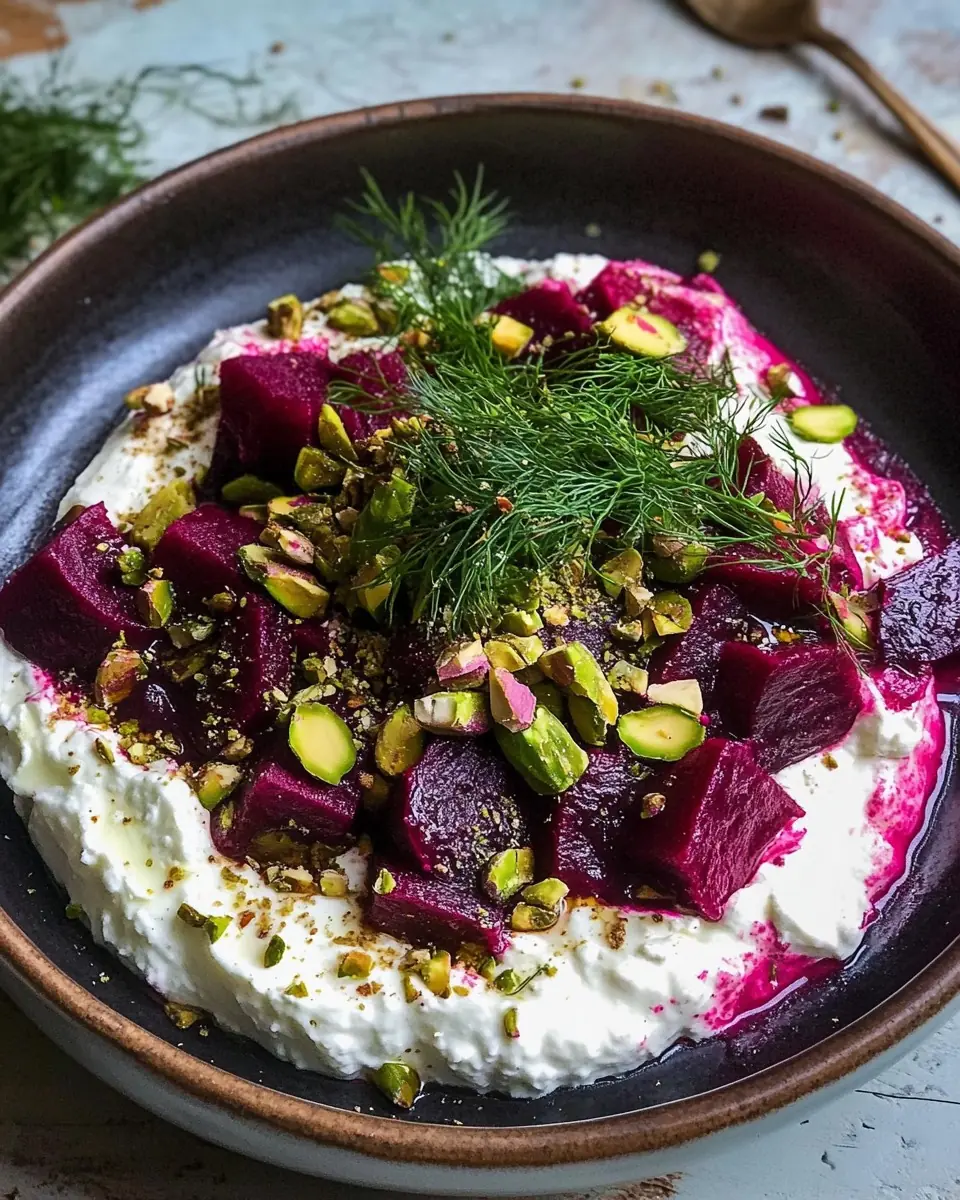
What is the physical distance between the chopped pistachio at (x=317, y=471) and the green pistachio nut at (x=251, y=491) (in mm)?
90

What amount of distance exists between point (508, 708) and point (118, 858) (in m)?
0.66

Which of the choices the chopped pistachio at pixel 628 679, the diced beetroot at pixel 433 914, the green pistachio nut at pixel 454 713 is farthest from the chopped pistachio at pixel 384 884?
the chopped pistachio at pixel 628 679

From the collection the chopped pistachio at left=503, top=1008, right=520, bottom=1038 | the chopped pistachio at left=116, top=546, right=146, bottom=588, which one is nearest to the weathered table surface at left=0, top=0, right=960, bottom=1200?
the chopped pistachio at left=116, top=546, right=146, bottom=588

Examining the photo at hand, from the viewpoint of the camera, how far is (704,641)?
6.75 ft

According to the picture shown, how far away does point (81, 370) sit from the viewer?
8.72 ft

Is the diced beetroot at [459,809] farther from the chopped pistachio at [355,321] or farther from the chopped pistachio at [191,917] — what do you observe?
the chopped pistachio at [355,321]

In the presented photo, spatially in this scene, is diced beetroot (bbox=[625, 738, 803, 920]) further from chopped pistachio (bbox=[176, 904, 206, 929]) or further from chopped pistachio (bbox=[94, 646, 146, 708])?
chopped pistachio (bbox=[94, 646, 146, 708])

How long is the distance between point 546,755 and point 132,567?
0.81m

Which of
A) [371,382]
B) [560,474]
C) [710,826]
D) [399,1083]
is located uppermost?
[560,474]

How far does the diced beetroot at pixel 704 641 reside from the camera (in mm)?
2029

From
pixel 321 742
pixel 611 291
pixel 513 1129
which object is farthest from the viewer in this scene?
pixel 611 291

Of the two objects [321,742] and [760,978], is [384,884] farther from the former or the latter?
[760,978]

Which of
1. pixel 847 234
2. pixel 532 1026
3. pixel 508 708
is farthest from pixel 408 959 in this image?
pixel 847 234

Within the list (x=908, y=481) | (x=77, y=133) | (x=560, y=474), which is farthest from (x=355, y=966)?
(x=77, y=133)
